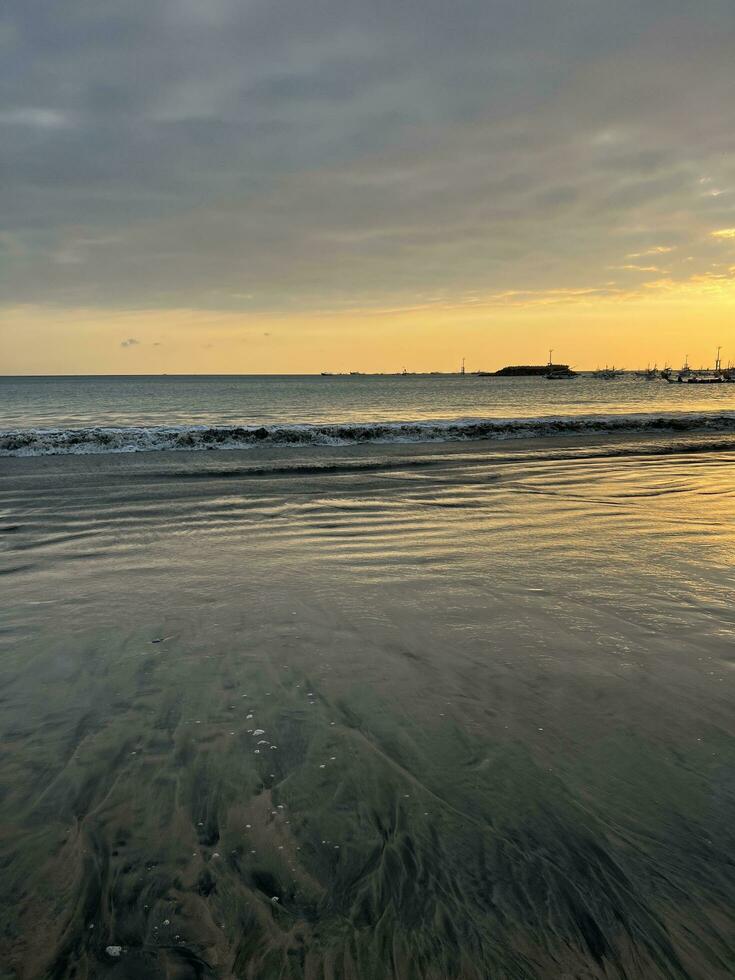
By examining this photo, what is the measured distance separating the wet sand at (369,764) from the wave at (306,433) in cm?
1450

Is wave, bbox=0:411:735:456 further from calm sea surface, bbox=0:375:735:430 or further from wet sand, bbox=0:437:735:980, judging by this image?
wet sand, bbox=0:437:735:980

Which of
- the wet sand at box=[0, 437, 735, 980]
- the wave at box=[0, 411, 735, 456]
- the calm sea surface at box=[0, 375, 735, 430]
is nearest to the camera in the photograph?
the wet sand at box=[0, 437, 735, 980]

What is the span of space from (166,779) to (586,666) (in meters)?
2.87

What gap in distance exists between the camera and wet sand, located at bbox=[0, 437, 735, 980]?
2.24 metres

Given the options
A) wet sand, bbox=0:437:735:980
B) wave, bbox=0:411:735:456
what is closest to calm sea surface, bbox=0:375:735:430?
wave, bbox=0:411:735:456

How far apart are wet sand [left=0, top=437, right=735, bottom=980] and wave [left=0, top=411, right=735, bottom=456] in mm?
14498

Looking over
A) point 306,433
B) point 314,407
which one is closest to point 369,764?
point 306,433

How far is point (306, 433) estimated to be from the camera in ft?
76.0

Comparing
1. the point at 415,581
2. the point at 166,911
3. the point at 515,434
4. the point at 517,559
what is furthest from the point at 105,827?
the point at 515,434

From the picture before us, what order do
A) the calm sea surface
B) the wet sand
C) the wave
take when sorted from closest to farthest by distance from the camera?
1. the wet sand
2. the wave
3. the calm sea surface

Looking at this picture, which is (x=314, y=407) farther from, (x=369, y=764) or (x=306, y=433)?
(x=369, y=764)

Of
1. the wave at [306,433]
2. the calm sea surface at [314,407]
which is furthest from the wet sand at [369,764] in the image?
the calm sea surface at [314,407]

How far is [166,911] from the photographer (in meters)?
2.34

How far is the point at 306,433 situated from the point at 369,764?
20.4 metres
